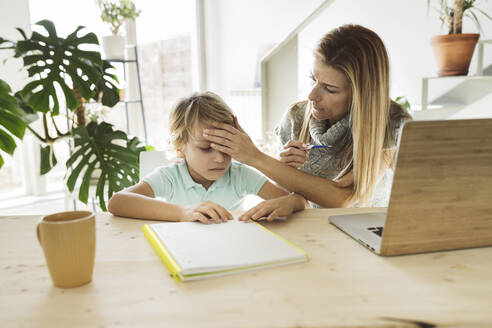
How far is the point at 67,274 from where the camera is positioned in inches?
22.9

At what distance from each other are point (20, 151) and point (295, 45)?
2329mm

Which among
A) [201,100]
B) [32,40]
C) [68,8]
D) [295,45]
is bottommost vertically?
[201,100]

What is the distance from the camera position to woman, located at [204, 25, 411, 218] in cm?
122

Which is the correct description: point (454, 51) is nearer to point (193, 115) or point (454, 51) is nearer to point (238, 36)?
point (193, 115)

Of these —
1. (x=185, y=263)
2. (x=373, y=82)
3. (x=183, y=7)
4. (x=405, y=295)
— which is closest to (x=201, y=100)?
(x=373, y=82)

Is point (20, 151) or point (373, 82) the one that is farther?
point (20, 151)

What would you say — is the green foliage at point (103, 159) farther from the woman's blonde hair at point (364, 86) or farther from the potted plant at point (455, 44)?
the potted plant at point (455, 44)

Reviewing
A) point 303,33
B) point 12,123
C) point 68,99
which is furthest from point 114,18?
point 303,33

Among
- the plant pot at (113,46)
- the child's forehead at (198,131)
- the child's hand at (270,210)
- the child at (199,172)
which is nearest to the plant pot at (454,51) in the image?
the child at (199,172)

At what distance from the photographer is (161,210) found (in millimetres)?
933

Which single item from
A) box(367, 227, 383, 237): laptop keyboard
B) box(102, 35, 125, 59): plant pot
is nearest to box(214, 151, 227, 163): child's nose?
box(367, 227, 383, 237): laptop keyboard

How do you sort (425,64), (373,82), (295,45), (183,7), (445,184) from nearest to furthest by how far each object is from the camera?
(445,184) → (373,82) → (295,45) → (425,64) → (183,7)

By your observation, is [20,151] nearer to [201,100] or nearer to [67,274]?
[201,100]

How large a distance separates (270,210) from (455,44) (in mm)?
1994
